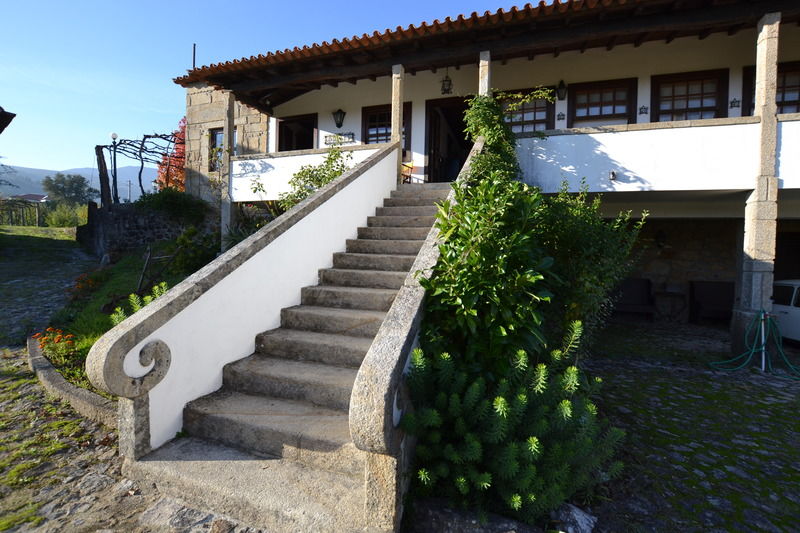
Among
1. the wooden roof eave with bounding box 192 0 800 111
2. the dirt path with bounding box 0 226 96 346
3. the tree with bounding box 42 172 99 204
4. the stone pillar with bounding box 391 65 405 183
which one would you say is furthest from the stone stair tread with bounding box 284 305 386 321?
the tree with bounding box 42 172 99 204

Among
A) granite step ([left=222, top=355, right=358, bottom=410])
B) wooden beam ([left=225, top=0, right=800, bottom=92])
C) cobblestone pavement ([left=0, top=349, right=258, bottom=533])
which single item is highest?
wooden beam ([left=225, top=0, right=800, bottom=92])

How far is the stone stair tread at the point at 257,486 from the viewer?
1.99 metres

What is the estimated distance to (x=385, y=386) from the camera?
1826 millimetres

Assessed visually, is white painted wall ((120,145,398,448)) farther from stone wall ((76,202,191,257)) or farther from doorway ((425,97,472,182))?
stone wall ((76,202,191,257))

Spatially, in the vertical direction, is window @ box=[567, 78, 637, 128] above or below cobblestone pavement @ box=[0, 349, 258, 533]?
above

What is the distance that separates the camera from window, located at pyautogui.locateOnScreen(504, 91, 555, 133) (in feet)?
27.3

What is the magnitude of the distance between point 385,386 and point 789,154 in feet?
23.7

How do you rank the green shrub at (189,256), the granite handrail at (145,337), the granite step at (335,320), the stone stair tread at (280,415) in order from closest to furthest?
the granite handrail at (145,337) < the stone stair tread at (280,415) < the granite step at (335,320) < the green shrub at (189,256)

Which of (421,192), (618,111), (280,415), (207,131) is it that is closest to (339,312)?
(280,415)

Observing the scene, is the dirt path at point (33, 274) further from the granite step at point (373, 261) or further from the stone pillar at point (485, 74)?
the stone pillar at point (485, 74)

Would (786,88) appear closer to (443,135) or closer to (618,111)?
(618,111)

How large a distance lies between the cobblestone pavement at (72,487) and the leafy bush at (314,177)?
4.09 m

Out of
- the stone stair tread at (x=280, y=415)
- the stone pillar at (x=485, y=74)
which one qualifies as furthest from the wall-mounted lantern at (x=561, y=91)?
the stone stair tread at (x=280, y=415)

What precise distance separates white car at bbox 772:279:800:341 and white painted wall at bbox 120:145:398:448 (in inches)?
313
